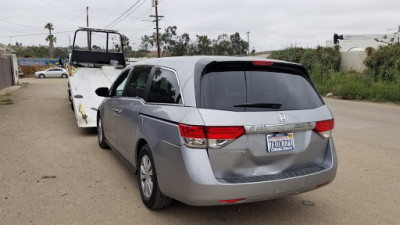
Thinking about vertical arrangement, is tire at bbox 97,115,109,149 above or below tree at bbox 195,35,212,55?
below

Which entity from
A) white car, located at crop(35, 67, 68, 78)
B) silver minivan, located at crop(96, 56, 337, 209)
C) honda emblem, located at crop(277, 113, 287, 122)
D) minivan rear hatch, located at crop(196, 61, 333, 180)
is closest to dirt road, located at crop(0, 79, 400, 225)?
silver minivan, located at crop(96, 56, 337, 209)

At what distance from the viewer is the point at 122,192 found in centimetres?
429

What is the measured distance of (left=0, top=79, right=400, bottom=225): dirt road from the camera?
142 inches

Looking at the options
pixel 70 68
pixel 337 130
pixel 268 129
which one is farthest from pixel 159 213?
pixel 70 68

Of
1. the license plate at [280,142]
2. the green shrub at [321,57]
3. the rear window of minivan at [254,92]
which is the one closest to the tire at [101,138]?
the rear window of minivan at [254,92]

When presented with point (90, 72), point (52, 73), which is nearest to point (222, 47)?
point (52, 73)

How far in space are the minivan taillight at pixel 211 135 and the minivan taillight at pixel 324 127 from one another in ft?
3.06

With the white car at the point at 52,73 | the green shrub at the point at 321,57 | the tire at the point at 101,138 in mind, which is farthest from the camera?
the white car at the point at 52,73

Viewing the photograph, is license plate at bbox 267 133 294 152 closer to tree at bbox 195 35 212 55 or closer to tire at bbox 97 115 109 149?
tire at bbox 97 115 109 149

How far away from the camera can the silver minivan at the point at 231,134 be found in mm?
2996

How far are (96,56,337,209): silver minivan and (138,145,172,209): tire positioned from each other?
1 centimetres

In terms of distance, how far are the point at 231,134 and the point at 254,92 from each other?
552mm

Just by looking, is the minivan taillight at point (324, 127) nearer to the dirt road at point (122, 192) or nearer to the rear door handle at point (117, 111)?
the dirt road at point (122, 192)

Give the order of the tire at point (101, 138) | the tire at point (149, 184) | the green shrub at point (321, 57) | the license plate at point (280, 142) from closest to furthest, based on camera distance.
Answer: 1. the license plate at point (280, 142)
2. the tire at point (149, 184)
3. the tire at point (101, 138)
4. the green shrub at point (321, 57)
